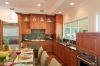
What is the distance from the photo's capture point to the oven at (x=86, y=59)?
290cm

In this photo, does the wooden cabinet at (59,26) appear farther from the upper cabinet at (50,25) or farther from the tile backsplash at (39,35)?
the tile backsplash at (39,35)

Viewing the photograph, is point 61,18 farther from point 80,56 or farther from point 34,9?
point 80,56

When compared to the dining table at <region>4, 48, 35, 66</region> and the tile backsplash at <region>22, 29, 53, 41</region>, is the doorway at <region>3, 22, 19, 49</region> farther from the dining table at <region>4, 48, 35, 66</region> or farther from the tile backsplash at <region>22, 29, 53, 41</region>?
the dining table at <region>4, 48, 35, 66</region>

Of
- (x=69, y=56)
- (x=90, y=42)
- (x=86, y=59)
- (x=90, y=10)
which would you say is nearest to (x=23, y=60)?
(x=86, y=59)

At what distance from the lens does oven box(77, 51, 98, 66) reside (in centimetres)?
290

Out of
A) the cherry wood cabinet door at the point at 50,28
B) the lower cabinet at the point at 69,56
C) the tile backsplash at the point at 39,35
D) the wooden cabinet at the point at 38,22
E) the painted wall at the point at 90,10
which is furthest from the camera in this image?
the tile backsplash at the point at 39,35

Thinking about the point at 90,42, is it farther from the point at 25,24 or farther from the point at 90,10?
the point at 25,24

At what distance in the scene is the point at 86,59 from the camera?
10.7 ft

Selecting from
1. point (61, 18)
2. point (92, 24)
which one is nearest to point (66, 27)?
point (61, 18)

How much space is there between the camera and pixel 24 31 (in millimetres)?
9195

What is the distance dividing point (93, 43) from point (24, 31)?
6.85 m

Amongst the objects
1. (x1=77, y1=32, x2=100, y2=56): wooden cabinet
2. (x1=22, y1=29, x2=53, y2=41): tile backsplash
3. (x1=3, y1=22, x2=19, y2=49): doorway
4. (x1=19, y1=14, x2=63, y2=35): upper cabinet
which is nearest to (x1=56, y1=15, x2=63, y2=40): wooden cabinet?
(x1=19, y1=14, x2=63, y2=35): upper cabinet

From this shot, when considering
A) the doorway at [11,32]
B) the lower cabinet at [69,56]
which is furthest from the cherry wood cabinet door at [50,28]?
the lower cabinet at [69,56]

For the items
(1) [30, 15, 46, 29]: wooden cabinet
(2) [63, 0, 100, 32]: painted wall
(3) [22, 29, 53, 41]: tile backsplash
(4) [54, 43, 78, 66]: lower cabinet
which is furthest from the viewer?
(3) [22, 29, 53, 41]: tile backsplash
